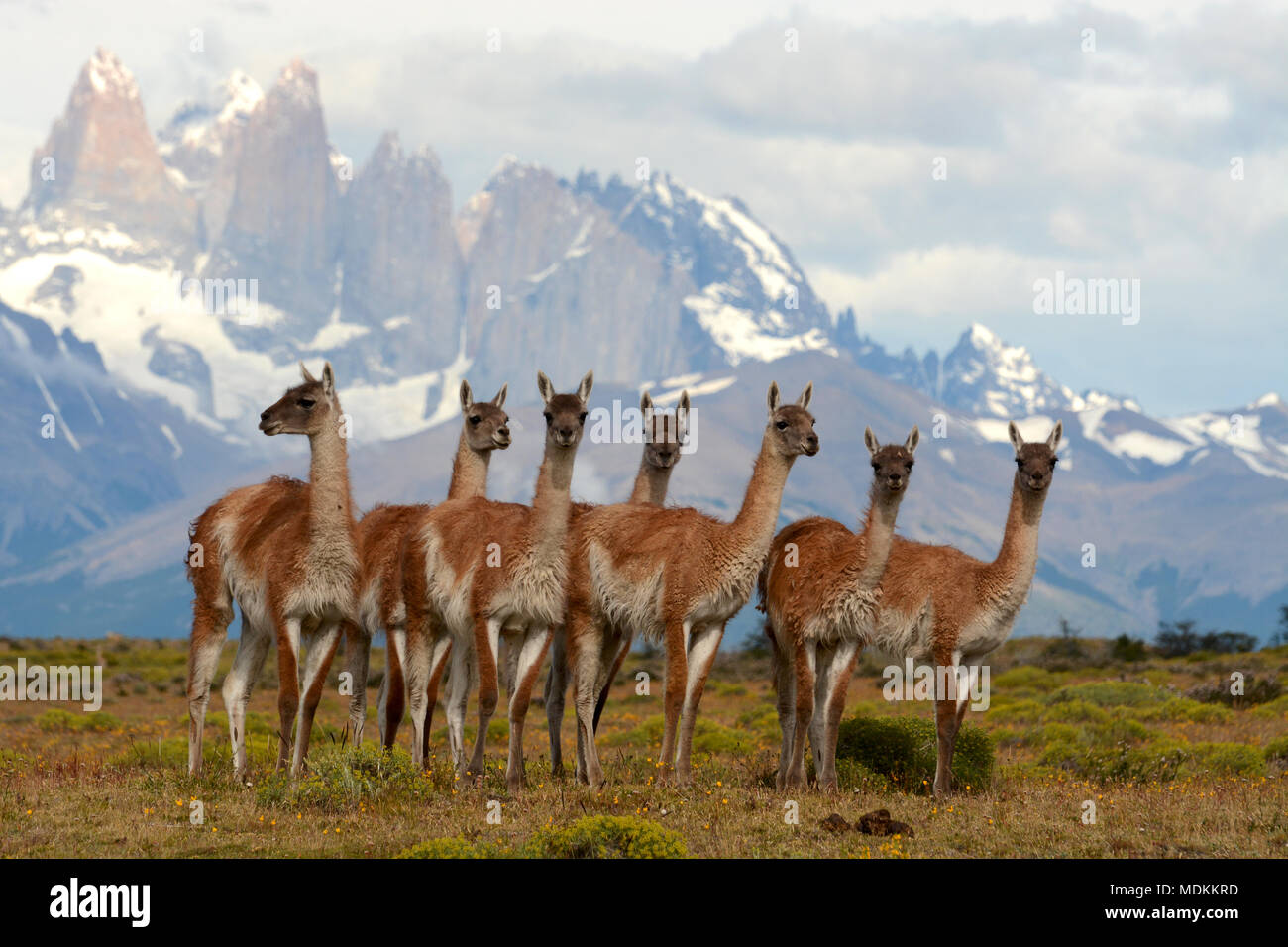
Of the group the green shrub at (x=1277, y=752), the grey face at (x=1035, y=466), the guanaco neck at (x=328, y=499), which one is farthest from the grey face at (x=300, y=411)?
A: the green shrub at (x=1277, y=752)

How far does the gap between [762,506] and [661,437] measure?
3.65 m

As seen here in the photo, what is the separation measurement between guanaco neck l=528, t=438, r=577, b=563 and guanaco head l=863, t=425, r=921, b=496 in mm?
3139

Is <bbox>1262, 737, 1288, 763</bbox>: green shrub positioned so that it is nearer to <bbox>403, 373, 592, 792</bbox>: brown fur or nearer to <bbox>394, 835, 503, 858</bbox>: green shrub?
<bbox>403, 373, 592, 792</bbox>: brown fur

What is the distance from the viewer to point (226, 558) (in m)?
16.2

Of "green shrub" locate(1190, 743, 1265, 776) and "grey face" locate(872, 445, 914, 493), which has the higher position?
"grey face" locate(872, 445, 914, 493)

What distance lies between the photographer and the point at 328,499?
15.4 metres

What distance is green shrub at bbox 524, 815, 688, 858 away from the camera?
11.3 m

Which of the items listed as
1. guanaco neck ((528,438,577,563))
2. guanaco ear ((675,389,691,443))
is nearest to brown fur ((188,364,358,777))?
guanaco neck ((528,438,577,563))

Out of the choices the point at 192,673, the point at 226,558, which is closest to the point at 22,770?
the point at 192,673

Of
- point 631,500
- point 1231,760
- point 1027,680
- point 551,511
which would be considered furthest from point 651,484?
point 1027,680

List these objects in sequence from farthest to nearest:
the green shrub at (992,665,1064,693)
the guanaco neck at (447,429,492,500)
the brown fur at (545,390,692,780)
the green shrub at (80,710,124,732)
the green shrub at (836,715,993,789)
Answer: the green shrub at (992,665,1064,693) < the green shrub at (80,710,124,732) < the guanaco neck at (447,429,492,500) < the brown fur at (545,390,692,780) < the green shrub at (836,715,993,789)
